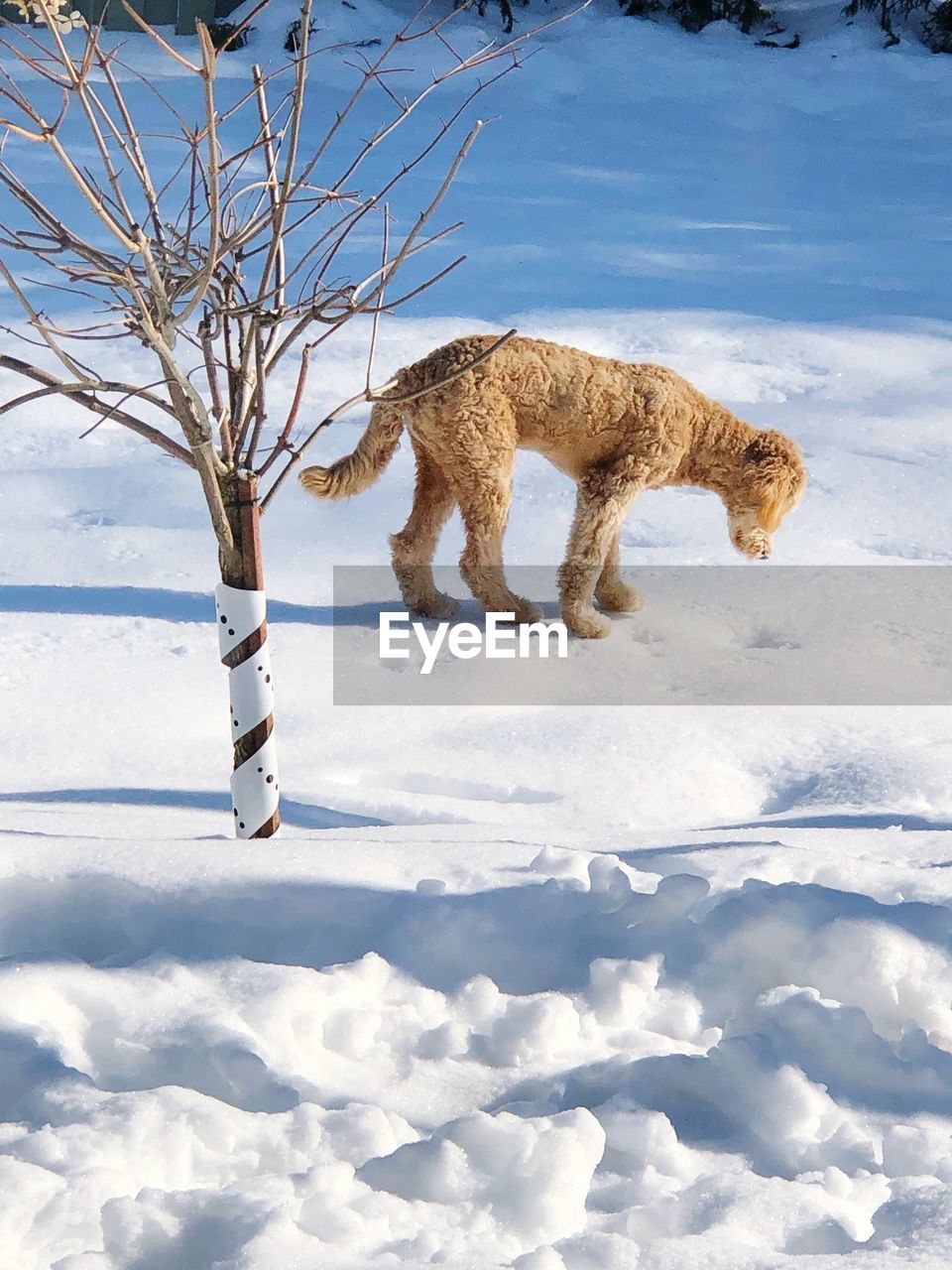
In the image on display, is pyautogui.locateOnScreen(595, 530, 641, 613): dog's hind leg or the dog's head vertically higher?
the dog's head

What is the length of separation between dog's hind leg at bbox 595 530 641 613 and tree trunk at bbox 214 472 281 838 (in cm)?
256

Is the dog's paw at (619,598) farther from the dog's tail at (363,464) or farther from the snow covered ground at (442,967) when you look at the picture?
the dog's tail at (363,464)

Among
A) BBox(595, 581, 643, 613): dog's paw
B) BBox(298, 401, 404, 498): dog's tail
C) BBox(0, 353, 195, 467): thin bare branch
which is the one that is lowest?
BBox(595, 581, 643, 613): dog's paw

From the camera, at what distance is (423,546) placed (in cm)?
546

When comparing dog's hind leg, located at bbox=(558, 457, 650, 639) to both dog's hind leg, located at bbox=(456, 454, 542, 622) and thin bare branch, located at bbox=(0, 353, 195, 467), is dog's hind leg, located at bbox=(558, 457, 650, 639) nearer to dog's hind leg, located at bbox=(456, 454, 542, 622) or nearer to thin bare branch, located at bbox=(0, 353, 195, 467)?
dog's hind leg, located at bbox=(456, 454, 542, 622)

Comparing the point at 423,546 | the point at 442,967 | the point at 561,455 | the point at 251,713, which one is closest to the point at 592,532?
the point at 561,455

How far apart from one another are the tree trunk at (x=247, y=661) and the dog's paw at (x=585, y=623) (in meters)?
2.26

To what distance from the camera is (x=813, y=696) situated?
15.8ft

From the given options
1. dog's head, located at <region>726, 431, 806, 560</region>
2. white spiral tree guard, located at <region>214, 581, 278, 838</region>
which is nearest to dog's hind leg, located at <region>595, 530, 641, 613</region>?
dog's head, located at <region>726, 431, 806, 560</region>

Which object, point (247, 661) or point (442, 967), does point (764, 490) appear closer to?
point (247, 661)

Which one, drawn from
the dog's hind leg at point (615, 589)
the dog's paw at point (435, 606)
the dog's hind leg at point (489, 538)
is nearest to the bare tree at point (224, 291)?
the dog's hind leg at point (489, 538)

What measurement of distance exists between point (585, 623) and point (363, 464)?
106 cm

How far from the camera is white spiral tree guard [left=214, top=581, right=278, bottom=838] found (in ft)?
10.4

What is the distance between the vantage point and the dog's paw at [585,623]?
5.32 m
